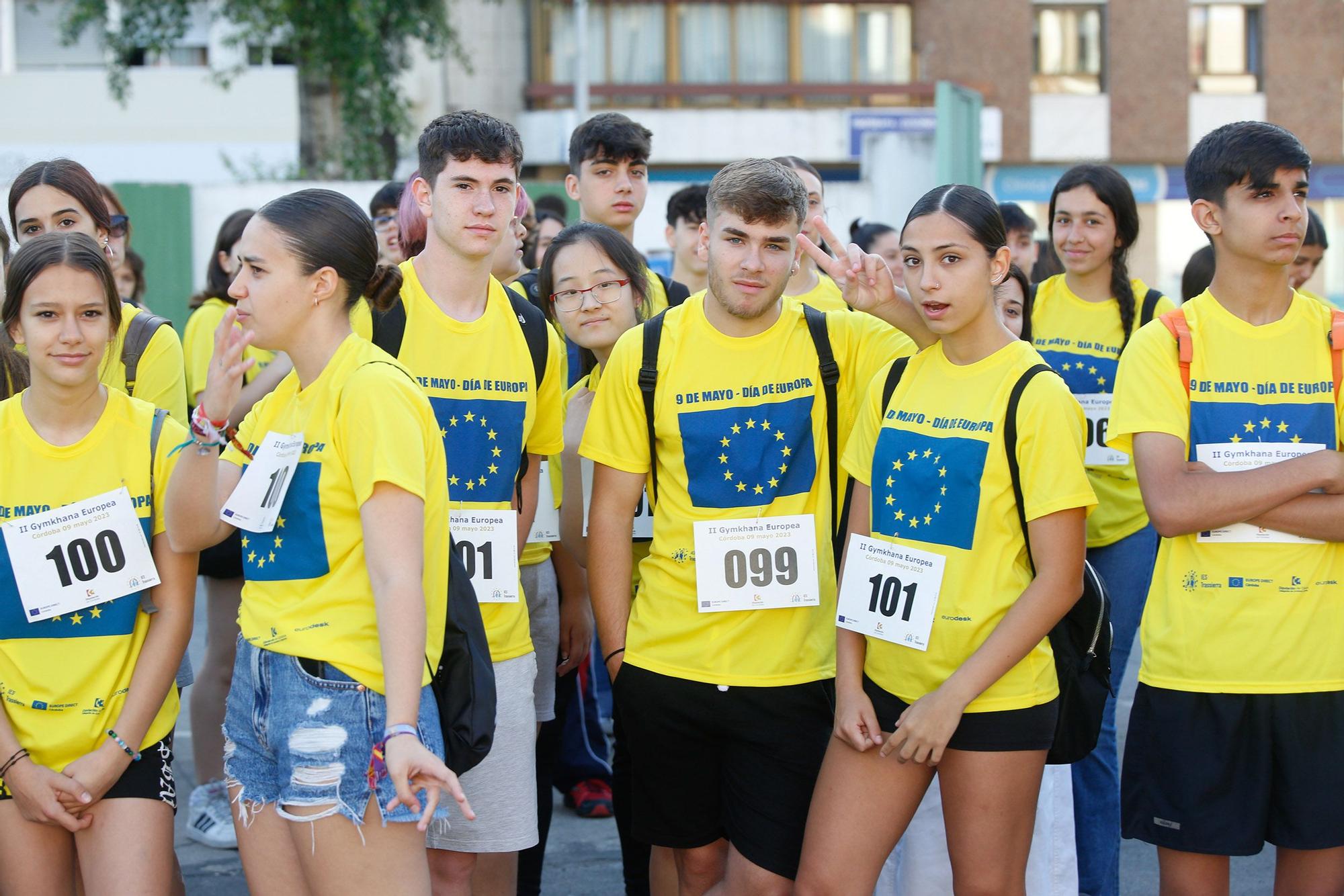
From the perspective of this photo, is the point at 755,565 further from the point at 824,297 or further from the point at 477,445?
the point at 824,297

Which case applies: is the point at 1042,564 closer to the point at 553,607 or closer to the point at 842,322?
the point at 842,322

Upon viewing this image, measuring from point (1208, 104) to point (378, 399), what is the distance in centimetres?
2964

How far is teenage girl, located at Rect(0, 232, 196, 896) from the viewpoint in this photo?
10.7 feet

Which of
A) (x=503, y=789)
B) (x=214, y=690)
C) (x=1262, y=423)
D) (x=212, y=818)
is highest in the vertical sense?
Result: (x=1262, y=423)

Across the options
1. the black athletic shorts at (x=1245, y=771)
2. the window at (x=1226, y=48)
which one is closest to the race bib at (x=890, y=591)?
the black athletic shorts at (x=1245, y=771)

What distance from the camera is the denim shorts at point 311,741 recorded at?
2791mm

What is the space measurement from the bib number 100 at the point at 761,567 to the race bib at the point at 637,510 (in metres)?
0.45

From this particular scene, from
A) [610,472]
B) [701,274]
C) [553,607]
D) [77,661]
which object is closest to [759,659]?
[610,472]

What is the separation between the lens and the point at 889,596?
3.35 m

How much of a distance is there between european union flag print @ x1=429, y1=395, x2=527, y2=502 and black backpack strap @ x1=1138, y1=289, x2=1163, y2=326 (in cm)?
243

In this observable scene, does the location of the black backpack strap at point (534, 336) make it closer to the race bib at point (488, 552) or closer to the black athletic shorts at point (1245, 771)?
the race bib at point (488, 552)

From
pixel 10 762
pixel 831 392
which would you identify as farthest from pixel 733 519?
pixel 10 762

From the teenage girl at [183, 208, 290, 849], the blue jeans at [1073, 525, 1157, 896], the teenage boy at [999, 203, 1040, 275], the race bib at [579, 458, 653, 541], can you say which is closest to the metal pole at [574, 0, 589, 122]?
the teenage boy at [999, 203, 1040, 275]

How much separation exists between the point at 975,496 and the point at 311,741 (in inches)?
62.6
